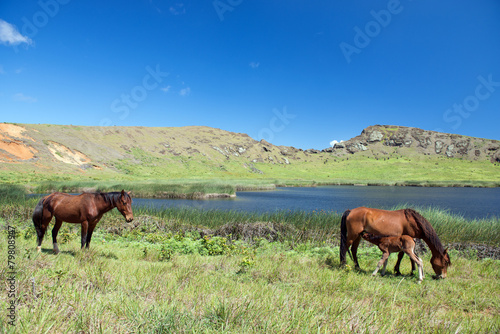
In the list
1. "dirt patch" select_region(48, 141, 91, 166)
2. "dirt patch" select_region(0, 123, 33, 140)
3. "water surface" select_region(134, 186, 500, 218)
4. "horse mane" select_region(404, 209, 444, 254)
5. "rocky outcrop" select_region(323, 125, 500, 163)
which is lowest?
"water surface" select_region(134, 186, 500, 218)

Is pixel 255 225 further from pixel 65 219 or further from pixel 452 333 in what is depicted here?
pixel 452 333

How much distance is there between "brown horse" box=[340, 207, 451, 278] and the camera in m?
6.13

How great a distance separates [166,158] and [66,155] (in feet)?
101

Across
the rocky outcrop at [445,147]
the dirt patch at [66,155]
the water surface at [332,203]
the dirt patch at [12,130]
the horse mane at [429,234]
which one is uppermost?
the rocky outcrop at [445,147]

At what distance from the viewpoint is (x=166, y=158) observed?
87.3m

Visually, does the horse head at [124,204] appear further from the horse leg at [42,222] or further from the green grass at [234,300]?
the horse leg at [42,222]

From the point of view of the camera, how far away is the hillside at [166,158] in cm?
5216

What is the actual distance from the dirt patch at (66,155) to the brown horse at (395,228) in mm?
63875

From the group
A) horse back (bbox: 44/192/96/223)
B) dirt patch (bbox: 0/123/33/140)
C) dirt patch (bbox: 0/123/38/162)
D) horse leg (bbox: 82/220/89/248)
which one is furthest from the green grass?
dirt patch (bbox: 0/123/33/140)

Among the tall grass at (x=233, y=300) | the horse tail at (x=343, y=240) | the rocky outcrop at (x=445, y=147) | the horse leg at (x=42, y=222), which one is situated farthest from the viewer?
the rocky outcrop at (x=445, y=147)

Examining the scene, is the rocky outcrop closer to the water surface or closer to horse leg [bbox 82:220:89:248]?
the water surface

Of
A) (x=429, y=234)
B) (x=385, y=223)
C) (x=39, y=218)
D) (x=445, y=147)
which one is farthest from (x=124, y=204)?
(x=445, y=147)

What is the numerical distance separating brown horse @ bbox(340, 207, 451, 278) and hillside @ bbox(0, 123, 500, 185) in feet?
146

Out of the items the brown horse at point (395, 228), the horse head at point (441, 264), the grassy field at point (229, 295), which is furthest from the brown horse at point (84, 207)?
the horse head at point (441, 264)
